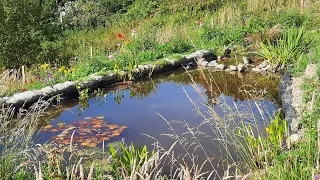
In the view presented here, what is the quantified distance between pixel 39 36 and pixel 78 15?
8.05 metres

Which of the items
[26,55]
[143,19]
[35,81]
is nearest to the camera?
[35,81]

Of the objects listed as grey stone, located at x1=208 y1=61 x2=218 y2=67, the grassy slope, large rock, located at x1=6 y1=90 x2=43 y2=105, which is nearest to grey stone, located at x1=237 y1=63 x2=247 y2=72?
the grassy slope

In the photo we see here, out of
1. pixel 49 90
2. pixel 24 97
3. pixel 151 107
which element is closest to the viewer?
pixel 24 97

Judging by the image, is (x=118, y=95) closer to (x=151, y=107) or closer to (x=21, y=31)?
(x=151, y=107)

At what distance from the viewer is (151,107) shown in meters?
6.09

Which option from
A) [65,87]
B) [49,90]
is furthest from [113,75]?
[49,90]

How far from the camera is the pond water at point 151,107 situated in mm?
4832

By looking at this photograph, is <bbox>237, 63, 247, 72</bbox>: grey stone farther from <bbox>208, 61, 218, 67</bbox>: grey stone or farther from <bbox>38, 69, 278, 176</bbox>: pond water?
<bbox>208, 61, 218, 67</bbox>: grey stone

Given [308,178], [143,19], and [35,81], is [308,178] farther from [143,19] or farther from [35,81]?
[143,19]

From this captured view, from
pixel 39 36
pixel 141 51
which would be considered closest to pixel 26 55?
pixel 39 36

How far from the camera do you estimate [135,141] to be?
4.58m

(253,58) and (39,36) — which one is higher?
(39,36)

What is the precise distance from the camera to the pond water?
190 inches

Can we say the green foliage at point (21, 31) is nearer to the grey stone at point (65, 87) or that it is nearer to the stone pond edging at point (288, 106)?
the grey stone at point (65, 87)
